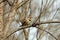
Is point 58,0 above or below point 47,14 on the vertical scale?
above

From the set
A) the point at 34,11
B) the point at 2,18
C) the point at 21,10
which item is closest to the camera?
the point at 21,10

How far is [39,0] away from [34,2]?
6.3 inches

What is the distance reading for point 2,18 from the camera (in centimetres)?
313

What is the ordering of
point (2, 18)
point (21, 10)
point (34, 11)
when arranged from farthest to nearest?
point (34, 11) < point (2, 18) < point (21, 10)

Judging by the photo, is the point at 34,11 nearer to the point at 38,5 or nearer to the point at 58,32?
the point at 38,5

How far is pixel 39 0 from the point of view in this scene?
3.52 metres

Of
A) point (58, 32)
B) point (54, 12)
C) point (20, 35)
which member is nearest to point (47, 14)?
point (54, 12)

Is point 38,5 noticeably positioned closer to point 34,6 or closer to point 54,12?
point 34,6

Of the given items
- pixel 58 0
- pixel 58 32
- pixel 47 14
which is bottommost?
pixel 58 32

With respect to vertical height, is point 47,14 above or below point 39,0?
below

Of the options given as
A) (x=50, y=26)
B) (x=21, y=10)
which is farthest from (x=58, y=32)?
(x=21, y=10)

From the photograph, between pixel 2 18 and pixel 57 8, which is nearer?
pixel 2 18

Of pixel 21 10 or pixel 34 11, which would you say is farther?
pixel 34 11

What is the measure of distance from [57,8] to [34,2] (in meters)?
0.42
